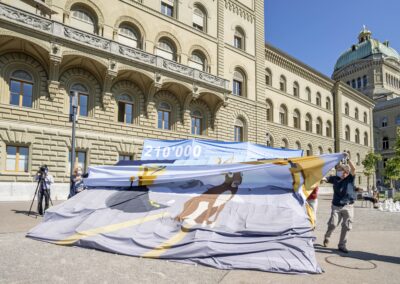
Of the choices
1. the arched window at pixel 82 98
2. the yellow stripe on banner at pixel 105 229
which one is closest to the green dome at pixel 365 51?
the arched window at pixel 82 98

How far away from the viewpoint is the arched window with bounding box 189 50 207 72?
27439 mm

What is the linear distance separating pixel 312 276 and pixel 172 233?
8.71ft

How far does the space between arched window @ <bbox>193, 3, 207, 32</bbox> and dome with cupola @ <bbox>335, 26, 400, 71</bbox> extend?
64.2m

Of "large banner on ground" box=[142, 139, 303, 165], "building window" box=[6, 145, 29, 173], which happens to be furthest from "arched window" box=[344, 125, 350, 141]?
"building window" box=[6, 145, 29, 173]

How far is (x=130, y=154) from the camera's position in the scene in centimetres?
2258

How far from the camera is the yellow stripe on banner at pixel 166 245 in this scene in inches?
229

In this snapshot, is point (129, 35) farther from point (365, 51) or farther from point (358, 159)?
point (365, 51)

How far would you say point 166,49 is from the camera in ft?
84.3

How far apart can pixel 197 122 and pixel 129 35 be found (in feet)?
28.9

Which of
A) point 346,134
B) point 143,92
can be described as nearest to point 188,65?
point 143,92

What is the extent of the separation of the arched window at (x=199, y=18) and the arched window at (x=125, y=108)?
383 inches

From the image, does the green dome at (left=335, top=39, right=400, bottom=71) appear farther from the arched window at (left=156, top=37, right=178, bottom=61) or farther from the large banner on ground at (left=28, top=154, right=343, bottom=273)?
the large banner on ground at (left=28, top=154, right=343, bottom=273)

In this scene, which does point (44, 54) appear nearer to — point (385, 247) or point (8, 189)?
point (8, 189)

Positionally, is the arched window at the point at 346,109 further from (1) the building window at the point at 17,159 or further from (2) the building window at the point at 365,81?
(1) the building window at the point at 17,159
